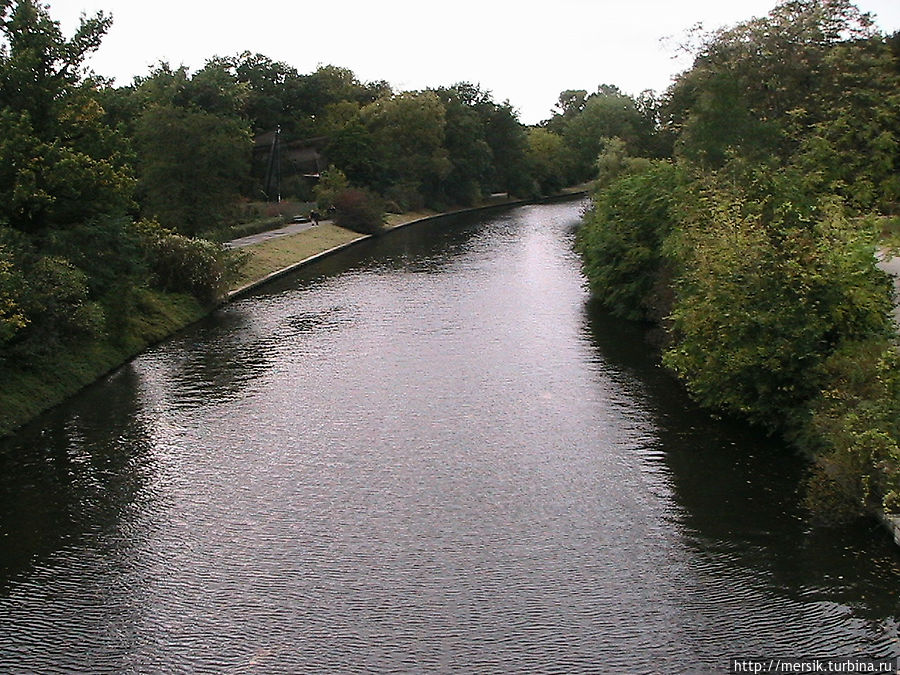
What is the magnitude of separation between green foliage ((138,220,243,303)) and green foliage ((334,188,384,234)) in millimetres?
30936

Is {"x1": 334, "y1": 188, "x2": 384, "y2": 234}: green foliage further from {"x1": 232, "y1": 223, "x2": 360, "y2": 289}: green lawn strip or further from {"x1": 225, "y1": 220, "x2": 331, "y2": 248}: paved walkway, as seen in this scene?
{"x1": 232, "y1": 223, "x2": 360, "y2": 289}: green lawn strip

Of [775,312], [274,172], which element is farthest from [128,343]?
[274,172]

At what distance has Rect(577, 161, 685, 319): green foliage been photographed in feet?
102

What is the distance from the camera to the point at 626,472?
58.4 feet

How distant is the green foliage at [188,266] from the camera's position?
34.3m

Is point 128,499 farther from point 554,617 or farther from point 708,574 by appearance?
point 708,574

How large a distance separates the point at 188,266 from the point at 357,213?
32952mm

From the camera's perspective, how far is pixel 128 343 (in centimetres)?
2834

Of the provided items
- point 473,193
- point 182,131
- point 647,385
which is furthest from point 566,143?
point 647,385

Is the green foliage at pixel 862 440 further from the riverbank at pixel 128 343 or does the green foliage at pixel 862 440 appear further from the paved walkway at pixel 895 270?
the riverbank at pixel 128 343

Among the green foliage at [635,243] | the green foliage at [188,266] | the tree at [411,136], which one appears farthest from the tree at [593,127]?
the green foliage at [188,266]

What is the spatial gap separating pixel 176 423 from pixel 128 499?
4.60 metres

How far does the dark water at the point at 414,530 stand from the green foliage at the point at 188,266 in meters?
7.85

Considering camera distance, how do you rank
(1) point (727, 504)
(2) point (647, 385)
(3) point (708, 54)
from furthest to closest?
(3) point (708, 54), (2) point (647, 385), (1) point (727, 504)
